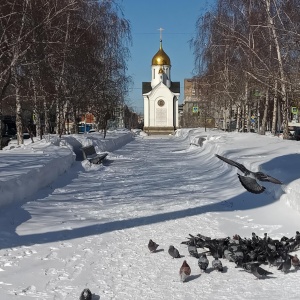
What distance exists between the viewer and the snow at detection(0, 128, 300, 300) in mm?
4652

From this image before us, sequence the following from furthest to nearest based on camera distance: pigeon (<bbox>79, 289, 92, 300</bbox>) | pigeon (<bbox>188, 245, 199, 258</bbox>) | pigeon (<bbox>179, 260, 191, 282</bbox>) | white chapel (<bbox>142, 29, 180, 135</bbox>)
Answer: white chapel (<bbox>142, 29, 180, 135</bbox>), pigeon (<bbox>188, 245, 199, 258</bbox>), pigeon (<bbox>179, 260, 191, 282</bbox>), pigeon (<bbox>79, 289, 92, 300</bbox>)

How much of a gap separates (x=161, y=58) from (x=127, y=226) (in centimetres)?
6934

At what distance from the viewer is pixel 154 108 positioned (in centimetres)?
7038

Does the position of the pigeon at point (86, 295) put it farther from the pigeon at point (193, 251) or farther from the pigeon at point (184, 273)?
the pigeon at point (193, 251)

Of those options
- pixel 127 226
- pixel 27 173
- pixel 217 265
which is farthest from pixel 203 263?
pixel 27 173

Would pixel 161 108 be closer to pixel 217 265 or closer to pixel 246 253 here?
pixel 246 253

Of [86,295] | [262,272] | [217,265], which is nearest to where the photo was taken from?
[86,295]

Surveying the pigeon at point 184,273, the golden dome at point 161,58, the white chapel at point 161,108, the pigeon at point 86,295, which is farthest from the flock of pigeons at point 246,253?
the golden dome at point 161,58

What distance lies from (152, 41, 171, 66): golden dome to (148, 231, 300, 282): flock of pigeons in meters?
70.4

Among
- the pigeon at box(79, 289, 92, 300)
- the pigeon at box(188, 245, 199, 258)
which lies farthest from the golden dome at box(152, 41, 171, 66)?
the pigeon at box(79, 289, 92, 300)

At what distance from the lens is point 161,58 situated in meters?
74.9

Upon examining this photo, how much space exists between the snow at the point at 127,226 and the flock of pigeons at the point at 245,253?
0.08 meters

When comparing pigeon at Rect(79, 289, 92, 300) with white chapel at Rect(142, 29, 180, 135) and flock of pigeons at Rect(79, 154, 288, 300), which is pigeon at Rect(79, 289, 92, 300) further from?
white chapel at Rect(142, 29, 180, 135)

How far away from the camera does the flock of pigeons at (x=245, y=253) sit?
502 centimetres
